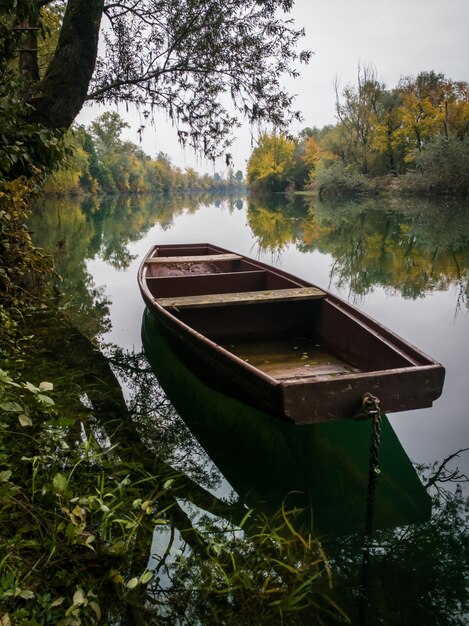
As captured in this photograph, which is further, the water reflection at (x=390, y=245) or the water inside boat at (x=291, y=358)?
the water reflection at (x=390, y=245)

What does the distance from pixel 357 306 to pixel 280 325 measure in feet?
11.0

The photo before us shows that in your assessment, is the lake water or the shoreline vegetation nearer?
the shoreline vegetation

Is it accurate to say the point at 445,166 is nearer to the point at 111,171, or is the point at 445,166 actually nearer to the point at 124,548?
the point at 124,548

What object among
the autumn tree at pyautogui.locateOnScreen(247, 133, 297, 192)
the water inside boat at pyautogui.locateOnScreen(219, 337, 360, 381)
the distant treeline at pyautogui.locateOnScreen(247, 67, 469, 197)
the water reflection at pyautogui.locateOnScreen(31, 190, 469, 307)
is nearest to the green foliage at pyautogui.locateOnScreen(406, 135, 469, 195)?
the distant treeline at pyautogui.locateOnScreen(247, 67, 469, 197)

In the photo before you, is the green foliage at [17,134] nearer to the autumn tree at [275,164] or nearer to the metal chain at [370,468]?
the metal chain at [370,468]

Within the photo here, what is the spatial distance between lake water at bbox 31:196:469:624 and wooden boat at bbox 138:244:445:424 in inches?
21.1

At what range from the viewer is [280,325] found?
5484 mm

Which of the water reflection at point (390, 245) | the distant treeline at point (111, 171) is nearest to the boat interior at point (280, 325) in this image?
the water reflection at point (390, 245)

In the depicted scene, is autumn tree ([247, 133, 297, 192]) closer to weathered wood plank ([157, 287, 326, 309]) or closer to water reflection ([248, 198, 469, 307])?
water reflection ([248, 198, 469, 307])

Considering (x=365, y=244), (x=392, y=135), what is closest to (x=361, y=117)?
(x=392, y=135)

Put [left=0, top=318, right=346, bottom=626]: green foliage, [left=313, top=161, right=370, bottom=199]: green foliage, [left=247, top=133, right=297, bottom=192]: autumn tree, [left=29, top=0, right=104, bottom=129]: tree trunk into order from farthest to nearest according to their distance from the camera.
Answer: [left=247, top=133, right=297, bottom=192]: autumn tree < [left=313, top=161, right=370, bottom=199]: green foliage < [left=29, top=0, right=104, bottom=129]: tree trunk < [left=0, top=318, right=346, bottom=626]: green foliage

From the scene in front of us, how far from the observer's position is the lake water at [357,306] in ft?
11.0

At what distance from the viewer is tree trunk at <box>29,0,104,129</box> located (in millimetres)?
6062

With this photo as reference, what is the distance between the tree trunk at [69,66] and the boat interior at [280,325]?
8.04 feet
